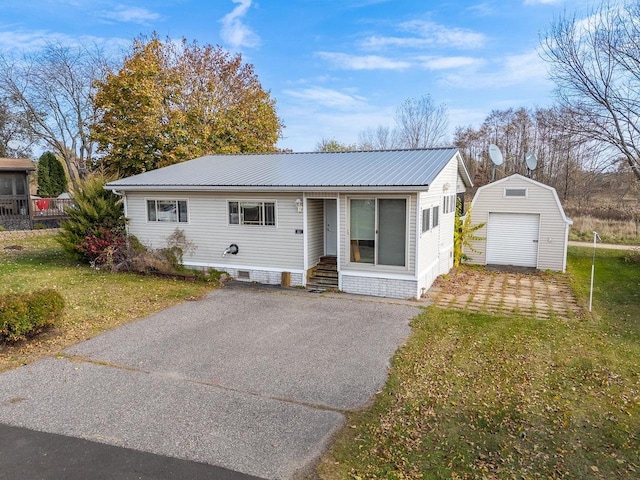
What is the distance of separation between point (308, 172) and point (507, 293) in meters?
6.10

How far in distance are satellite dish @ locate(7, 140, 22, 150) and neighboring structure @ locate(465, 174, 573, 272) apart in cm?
3149

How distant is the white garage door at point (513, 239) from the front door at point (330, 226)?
6.09 m

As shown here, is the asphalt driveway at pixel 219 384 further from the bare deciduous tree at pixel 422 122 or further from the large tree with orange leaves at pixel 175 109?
the bare deciduous tree at pixel 422 122

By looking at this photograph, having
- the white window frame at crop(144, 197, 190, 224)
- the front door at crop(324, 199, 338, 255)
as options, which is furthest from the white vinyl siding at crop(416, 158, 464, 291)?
the white window frame at crop(144, 197, 190, 224)

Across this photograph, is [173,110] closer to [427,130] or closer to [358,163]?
[358,163]

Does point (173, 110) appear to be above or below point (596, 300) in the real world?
above

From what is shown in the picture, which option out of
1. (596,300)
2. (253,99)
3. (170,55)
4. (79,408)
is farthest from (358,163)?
(170,55)

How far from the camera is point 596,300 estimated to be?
10.3 metres

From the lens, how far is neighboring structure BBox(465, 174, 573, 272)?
1362 centimetres

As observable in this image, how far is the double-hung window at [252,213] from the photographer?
36.8 feet

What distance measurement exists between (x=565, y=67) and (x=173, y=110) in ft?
55.5

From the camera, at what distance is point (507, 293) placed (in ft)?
35.8

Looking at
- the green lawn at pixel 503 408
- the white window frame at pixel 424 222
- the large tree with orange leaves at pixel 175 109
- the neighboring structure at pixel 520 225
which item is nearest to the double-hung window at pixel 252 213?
the white window frame at pixel 424 222

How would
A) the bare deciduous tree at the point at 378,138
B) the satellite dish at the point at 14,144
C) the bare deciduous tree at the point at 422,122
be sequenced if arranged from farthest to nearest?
the bare deciduous tree at the point at 378,138 → the bare deciduous tree at the point at 422,122 → the satellite dish at the point at 14,144
